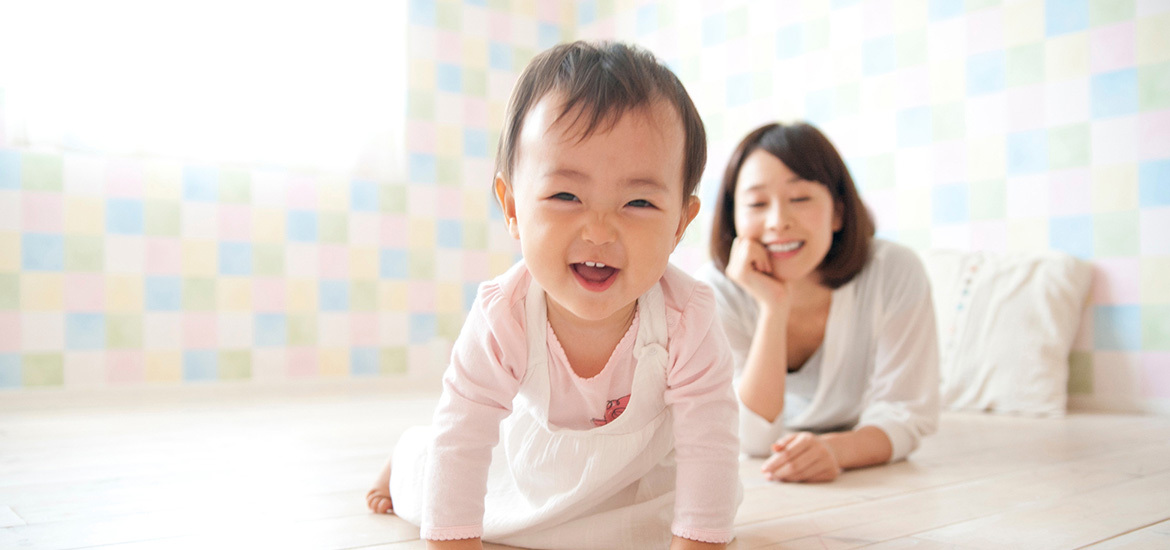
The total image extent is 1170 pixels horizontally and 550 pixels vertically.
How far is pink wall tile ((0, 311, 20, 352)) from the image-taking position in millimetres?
2650

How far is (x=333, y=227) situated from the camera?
130 inches

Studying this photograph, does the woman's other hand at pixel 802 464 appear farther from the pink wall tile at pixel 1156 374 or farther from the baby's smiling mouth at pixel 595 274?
the pink wall tile at pixel 1156 374

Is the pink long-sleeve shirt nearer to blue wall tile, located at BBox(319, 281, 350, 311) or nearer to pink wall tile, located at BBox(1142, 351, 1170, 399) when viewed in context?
pink wall tile, located at BBox(1142, 351, 1170, 399)

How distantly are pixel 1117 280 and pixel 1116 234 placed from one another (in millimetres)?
133

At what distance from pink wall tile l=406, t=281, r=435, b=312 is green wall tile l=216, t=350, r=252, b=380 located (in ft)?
2.19

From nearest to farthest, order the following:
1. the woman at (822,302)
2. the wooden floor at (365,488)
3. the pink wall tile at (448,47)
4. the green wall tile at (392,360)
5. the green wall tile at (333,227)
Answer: the wooden floor at (365,488) < the woman at (822,302) < the green wall tile at (333,227) < the green wall tile at (392,360) < the pink wall tile at (448,47)

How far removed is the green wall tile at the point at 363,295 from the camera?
3.34 meters

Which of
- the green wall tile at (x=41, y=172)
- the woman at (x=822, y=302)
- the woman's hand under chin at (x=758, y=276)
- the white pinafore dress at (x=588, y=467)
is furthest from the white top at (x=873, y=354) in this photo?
the green wall tile at (x=41, y=172)

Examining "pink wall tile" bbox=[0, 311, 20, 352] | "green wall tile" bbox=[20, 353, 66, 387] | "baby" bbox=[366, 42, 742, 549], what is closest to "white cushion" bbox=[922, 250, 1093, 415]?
"baby" bbox=[366, 42, 742, 549]

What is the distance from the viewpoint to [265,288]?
10.3ft

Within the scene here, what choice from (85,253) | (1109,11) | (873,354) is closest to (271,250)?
(85,253)

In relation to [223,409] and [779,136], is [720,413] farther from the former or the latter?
[223,409]

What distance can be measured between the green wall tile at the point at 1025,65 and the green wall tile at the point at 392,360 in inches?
95.0

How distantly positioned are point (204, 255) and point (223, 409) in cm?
71
